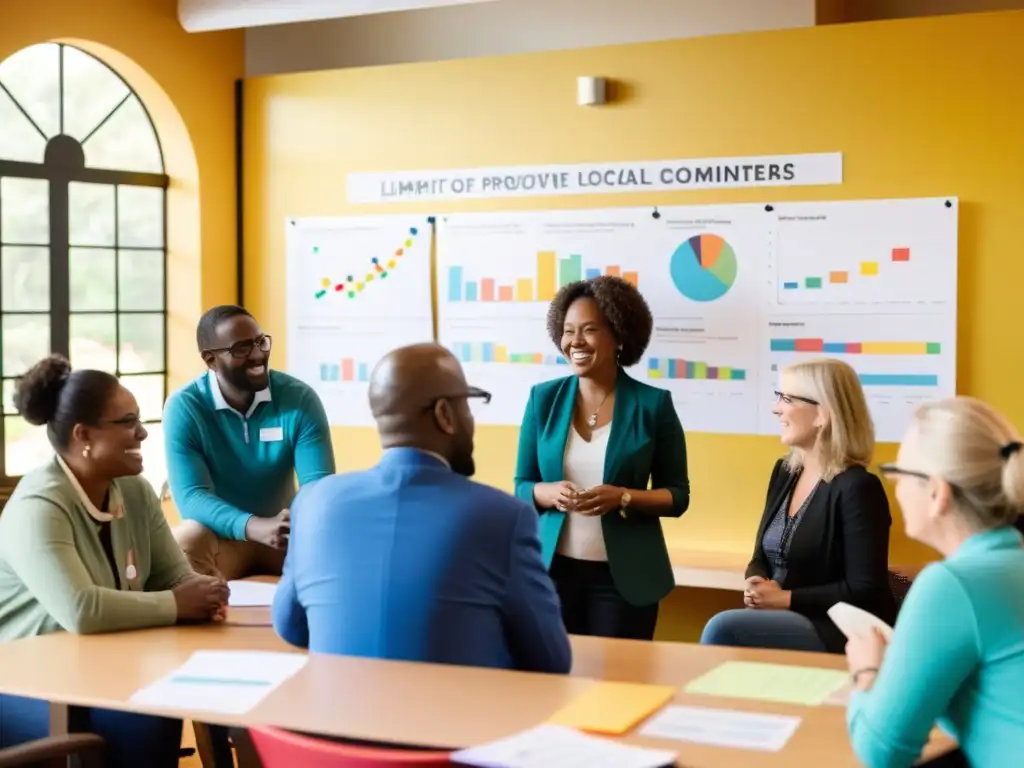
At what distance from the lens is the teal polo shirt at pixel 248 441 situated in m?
4.41

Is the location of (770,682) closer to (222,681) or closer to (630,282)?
(222,681)

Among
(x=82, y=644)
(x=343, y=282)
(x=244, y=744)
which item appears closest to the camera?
(x=244, y=744)

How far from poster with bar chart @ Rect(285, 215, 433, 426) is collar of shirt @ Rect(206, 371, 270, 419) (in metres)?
1.65

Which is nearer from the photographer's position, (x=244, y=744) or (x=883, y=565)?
(x=244, y=744)

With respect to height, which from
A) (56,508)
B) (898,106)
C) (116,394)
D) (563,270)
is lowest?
(56,508)

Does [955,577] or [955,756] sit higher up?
[955,577]

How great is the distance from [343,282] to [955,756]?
14.6 ft

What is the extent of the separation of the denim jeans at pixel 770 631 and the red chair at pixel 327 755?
1812 mm

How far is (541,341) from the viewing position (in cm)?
590

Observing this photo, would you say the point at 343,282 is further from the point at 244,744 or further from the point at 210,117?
the point at 244,744

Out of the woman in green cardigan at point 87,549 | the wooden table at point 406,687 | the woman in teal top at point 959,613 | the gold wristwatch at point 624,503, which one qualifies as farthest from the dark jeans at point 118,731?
the woman in teal top at point 959,613

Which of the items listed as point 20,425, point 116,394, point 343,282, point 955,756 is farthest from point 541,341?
point 955,756

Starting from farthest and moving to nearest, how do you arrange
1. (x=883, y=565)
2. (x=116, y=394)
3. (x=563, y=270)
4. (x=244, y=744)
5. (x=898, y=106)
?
(x=563, y=270) < (x=898, y=106) < (x=883, y=565) < (x=116, y=394) < (x=244, y=744)

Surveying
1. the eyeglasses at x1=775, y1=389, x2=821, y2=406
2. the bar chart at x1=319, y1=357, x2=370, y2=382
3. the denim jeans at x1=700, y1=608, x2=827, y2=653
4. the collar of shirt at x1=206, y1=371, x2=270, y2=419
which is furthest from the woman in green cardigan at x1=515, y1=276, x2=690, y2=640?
the bar chart at x1=319, y1=357, x2=370, y2=382
